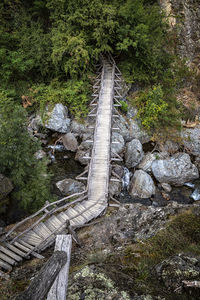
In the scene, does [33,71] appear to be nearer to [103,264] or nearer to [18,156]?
[18,156]

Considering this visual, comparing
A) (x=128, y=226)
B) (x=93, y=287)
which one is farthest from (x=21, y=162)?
(x=93, y=287)

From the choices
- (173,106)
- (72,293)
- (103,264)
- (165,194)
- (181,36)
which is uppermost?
(181,36)

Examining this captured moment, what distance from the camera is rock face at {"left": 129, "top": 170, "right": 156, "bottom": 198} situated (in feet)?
37.7

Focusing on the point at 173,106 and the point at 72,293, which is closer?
the point at 72,293

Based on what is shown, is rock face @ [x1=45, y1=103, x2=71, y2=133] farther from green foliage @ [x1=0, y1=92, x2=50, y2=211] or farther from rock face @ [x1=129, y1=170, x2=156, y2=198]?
rock face @ [x1=129, y1=170, x2=156, y2=198]

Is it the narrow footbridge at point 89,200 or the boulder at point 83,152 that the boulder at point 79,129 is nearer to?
the narrow footbridge at point 89,200

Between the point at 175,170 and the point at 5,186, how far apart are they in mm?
9939

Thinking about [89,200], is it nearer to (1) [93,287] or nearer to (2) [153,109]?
(1) [93,287]

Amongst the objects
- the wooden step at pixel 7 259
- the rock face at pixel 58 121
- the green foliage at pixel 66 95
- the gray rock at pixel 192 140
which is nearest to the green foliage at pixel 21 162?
the wooden step at pixel 7 259

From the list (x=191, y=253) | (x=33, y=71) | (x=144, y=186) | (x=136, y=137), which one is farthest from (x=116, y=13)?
(x=191, y=253)

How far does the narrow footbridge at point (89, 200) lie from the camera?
22.1 feet

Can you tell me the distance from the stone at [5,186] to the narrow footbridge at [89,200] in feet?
4.74

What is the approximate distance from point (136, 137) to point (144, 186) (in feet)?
13.8

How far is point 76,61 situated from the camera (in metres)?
13.4
